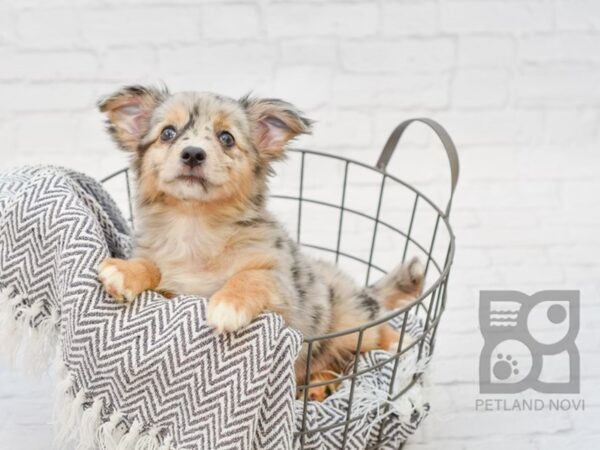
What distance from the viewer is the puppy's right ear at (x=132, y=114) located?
7.41 ft

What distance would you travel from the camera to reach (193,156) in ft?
6.63

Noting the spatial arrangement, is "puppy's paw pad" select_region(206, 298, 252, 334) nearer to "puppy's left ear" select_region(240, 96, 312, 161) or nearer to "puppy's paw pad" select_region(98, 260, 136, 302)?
"puppy's paw pad" select_region(98, 260, 136, 302)

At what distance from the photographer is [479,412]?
2.78 m

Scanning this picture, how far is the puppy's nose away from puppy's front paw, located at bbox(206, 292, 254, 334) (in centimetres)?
35

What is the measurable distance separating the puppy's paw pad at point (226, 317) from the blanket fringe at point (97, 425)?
31 cm

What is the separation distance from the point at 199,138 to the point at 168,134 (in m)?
0.11

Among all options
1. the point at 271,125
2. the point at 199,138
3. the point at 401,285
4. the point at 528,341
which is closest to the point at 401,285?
→ the point at 401,285

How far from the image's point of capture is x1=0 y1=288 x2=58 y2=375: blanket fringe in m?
2.13

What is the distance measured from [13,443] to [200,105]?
1.21 meters

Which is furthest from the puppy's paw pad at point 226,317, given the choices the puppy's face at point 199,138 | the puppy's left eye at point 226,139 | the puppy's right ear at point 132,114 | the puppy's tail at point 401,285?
the puppy's tail at point 401,285

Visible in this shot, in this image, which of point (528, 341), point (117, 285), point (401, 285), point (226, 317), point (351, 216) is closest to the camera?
point (226, 317)

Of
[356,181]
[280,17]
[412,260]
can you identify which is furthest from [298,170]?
[412,260]

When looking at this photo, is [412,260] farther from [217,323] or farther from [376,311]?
[217,323]

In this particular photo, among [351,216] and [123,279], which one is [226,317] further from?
[351,216]
